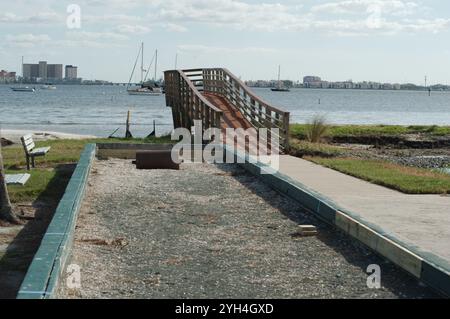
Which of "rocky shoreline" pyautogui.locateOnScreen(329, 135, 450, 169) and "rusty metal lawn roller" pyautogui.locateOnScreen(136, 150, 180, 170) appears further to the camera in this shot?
"rocky shoreline" pyautogui.locateOnScreen(329, 135, 450, 169)

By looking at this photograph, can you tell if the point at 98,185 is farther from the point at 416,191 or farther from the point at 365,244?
the point at 365,244

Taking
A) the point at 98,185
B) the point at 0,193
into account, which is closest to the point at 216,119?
the point at 98,185

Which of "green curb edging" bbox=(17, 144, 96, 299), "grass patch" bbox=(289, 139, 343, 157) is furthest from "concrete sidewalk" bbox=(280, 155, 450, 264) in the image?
"grass patch" bbox=(289, 139, 343, 157)

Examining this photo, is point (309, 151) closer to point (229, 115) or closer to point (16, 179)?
point (229, 115)

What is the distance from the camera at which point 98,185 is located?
1345 cm

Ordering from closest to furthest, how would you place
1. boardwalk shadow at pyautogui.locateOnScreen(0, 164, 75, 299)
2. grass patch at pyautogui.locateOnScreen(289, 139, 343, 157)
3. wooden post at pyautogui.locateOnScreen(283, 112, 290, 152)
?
boardwalk shadow at pyautogui.locateOnScreen(0, 164, 75, 299) < grass patch at pyautogui.locateOnScreen(289, 139, 343, 157) < wooden post at pyautogui.locateOnScreen(283, 112, 290, 152)

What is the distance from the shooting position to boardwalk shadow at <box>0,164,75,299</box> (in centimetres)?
787

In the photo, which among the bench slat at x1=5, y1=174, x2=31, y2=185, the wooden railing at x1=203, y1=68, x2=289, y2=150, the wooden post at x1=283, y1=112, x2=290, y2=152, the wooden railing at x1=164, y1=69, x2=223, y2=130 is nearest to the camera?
the bench slat at x1=5, y1=174, x2=31, y2=185

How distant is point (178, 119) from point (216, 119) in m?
10.0

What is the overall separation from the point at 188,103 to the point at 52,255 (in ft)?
69.7

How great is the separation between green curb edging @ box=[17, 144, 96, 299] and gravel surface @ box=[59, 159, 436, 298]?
22cm

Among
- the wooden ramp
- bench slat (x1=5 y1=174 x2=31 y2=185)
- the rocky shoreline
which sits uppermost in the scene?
the wooden ramp

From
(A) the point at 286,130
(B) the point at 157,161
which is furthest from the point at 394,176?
(A) the point at 286,130

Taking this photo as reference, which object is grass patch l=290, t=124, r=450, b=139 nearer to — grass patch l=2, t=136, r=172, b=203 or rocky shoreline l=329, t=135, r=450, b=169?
rocky shoreline l=329, t=135, r=450, b=169
